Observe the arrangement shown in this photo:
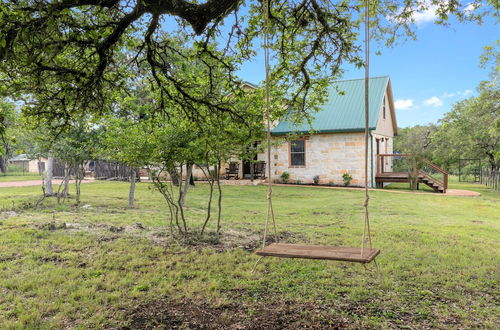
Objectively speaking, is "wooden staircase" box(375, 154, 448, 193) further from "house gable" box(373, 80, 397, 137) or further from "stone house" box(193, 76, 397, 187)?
"house gable" box(373, 80, 397, 137)

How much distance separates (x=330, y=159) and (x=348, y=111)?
2.80 m

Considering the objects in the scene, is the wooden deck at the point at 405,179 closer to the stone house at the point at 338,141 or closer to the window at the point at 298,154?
the stone house at the point at 338,141

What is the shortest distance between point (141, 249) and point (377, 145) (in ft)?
56.4

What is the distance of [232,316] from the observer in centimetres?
353

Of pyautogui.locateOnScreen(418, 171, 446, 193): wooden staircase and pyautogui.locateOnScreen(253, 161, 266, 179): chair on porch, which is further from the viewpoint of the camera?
pyautogui.locateOnScreen(253, 161, 266, 179): chair on porch

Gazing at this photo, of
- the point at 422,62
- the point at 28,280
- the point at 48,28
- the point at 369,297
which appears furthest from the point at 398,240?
the point at 422,62

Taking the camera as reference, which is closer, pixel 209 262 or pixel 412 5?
pixel 209 262

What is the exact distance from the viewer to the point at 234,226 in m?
7.99

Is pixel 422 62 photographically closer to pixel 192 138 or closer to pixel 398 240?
pixel 398 240

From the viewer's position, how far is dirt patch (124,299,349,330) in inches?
132

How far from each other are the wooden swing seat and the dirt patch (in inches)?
22.0

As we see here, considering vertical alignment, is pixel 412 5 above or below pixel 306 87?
above

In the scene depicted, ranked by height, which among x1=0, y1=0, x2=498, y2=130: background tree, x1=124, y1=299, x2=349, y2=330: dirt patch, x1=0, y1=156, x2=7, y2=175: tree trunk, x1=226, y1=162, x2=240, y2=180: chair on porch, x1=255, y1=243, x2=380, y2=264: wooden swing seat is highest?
x1=0, y1=0, x2=498, y2=130: background tree

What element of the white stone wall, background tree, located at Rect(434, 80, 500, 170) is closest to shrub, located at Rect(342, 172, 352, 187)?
the white stone wall
